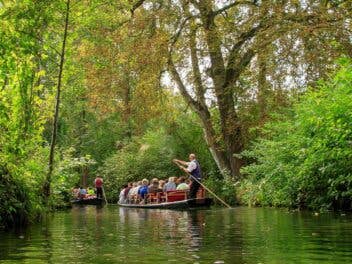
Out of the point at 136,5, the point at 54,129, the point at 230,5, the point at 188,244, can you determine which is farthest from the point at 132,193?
the point at 188,244

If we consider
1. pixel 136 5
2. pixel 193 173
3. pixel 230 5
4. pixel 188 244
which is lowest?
pixel 188 244

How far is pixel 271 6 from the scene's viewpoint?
21.3 meters

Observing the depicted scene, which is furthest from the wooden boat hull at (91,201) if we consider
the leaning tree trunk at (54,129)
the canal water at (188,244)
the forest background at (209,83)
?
the canal water at (188,244)

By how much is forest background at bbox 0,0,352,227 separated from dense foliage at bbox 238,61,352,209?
44 mm

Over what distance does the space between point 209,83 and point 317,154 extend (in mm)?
10497

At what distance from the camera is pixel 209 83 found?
25.7m

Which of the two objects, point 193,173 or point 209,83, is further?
point 209,83

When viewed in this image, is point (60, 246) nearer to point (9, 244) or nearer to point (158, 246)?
point (9, 244)

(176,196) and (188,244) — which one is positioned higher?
(176,196)

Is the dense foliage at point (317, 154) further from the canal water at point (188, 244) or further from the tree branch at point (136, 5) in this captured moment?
the tree branch at point (136, 5)

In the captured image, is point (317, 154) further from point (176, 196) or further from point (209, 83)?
point (209, 83)

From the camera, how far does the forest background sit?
41.2 feet

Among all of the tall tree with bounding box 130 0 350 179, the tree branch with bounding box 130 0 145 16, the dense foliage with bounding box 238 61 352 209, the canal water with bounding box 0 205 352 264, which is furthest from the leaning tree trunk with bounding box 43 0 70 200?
the tree branch with bounding box 130 0 145 16

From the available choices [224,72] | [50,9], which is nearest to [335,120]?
[50,9]
